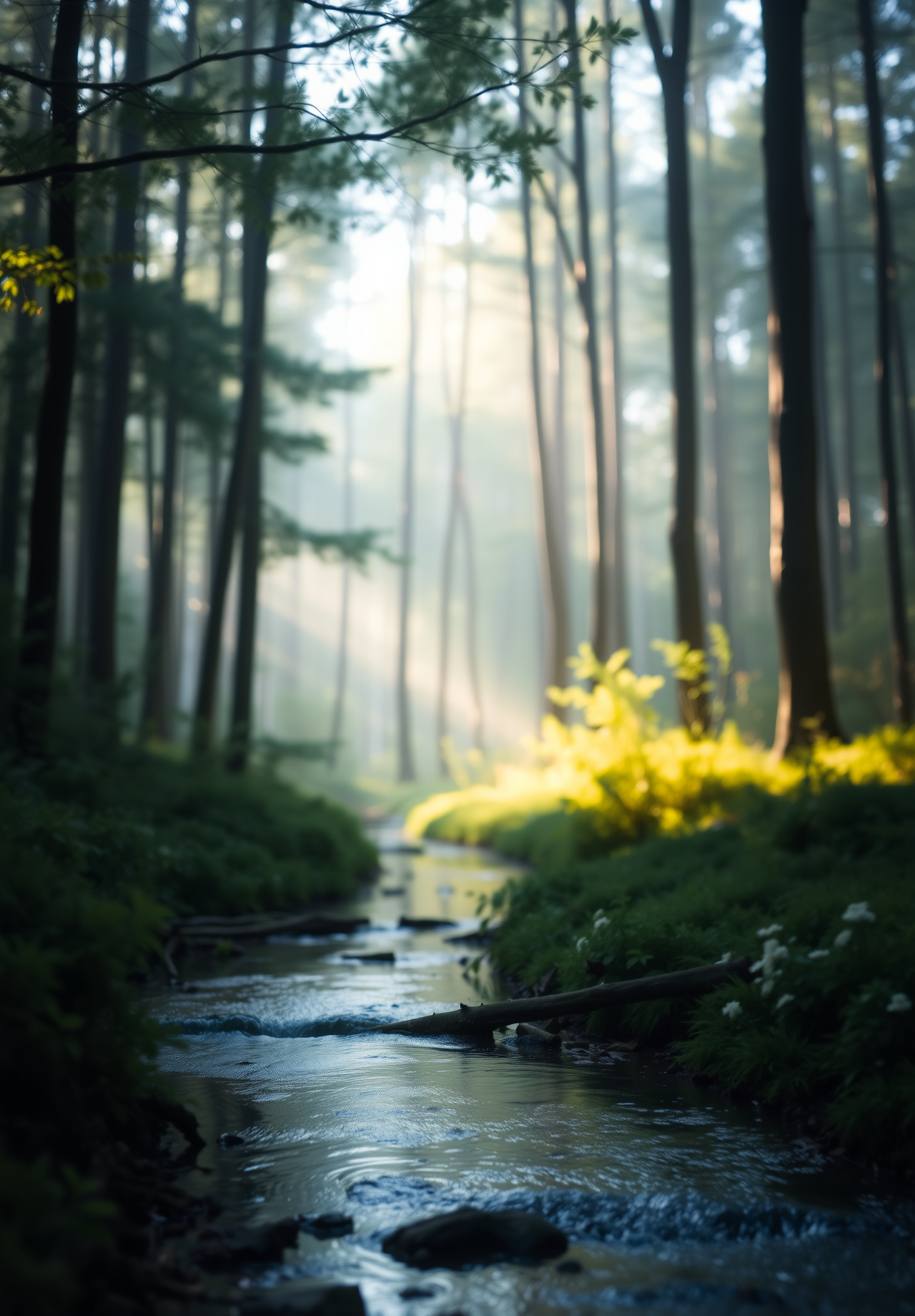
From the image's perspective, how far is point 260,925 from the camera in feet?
31.3

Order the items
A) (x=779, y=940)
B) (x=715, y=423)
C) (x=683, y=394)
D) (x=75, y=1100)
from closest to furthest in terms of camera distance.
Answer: (x=75, y=1100)
(x=779, y=940)
(x=683, y=394)
(x=715, y=423)

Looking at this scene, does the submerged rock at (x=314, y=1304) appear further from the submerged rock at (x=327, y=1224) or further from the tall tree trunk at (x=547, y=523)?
the tall tree trunk at (x=547, y=523)

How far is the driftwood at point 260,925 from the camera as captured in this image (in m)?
9.07

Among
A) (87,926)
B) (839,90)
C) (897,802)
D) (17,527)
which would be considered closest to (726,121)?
(839,90)

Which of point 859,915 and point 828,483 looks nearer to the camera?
point 859,915

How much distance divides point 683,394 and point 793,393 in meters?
2.72

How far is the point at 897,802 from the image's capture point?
27.1ft

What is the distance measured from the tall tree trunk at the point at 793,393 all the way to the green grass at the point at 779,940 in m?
3.24

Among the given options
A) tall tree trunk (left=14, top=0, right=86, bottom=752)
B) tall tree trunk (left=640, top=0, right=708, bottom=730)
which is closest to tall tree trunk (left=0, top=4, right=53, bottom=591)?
tall tree trunk (left=14, top=0, right=86, bottom=752)

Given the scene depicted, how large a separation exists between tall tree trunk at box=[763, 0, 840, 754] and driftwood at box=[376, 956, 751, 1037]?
7.23 metres

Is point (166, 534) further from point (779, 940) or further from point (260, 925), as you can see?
point (779, 940)

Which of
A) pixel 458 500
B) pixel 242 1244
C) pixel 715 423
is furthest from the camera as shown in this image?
pixel 458 500

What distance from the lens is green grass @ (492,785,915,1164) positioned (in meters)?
4.14

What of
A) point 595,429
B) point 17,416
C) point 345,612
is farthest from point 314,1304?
point 345,612
